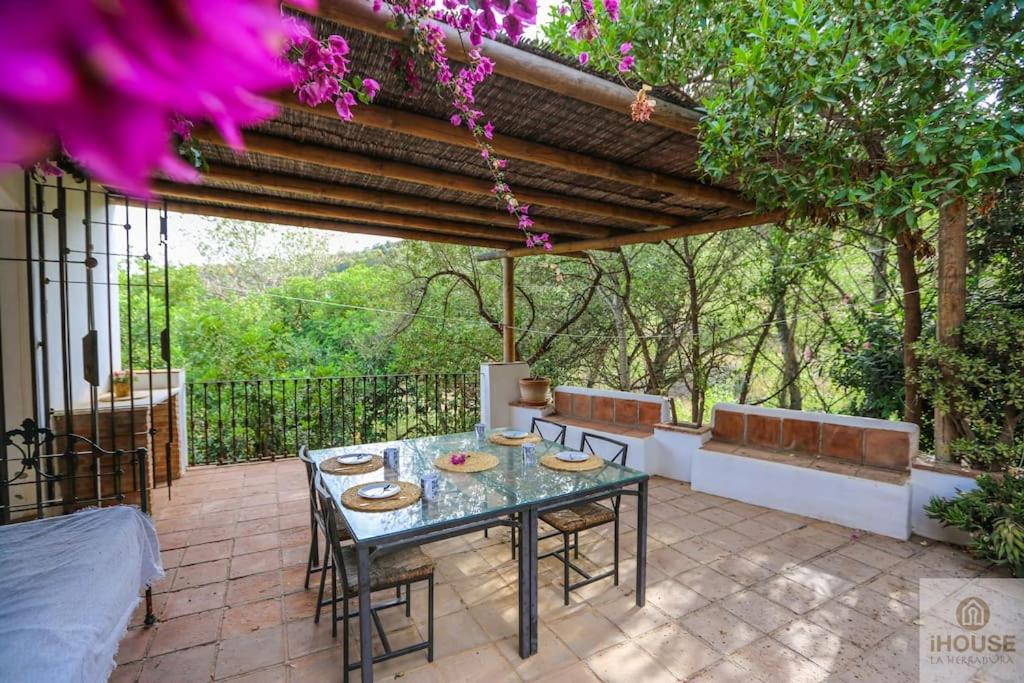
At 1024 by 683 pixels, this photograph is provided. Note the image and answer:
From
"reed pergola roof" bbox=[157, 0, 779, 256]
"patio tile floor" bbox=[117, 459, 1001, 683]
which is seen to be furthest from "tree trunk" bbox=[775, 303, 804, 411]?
"patio tile floor" bbox=[117, 459, 1001, 683]

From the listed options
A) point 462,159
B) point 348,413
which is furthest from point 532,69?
point 348,413

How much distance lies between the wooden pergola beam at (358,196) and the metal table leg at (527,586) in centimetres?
255

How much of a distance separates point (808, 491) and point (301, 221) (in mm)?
4562

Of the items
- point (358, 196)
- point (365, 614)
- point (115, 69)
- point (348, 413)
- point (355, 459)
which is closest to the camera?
point (115, 69)

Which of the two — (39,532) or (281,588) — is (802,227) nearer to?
(281,588)

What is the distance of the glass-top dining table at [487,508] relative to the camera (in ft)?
5.94

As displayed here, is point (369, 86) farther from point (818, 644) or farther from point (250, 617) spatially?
point (818, 644)

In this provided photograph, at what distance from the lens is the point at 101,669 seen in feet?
4.79

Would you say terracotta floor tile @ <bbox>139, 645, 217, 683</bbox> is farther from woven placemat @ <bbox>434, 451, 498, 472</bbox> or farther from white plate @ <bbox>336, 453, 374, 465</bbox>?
woven placemat @ <bbox>434, 451, 498, 472</bbox>

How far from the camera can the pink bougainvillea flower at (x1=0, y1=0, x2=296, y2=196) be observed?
0.16 meters

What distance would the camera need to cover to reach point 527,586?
2074 millimetres

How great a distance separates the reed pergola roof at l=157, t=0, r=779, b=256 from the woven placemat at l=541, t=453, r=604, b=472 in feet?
5.55

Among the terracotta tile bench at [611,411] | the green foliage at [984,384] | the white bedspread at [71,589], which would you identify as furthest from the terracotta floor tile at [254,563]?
the green foliage at [984,384]

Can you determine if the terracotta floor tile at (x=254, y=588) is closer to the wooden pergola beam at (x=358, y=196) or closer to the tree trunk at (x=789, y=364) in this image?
the wooden pergola beam at (x=358, y=196)
